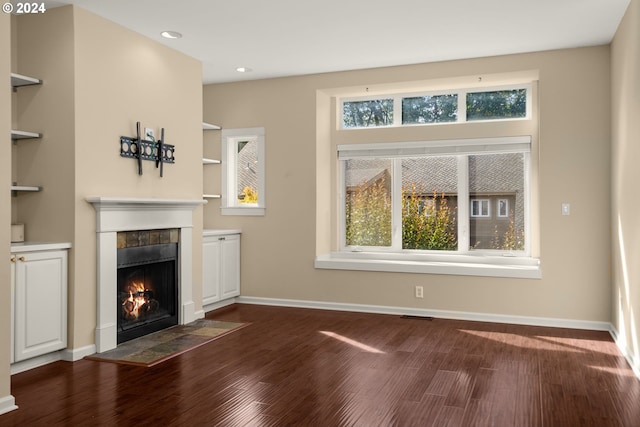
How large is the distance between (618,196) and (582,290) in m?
1.01

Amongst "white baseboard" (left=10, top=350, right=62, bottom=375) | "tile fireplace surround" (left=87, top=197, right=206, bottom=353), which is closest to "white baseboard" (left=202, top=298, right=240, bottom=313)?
"tile fireplace surround" (left=87, top=197, right=206, bottom=353)

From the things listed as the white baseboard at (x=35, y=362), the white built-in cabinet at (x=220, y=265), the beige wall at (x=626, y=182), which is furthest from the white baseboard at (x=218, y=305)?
the beige wall at (x=626, y=182)

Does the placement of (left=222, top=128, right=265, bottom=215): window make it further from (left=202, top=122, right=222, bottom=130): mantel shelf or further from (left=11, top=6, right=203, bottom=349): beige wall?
(left=11, top=6, right=203, bottom=349): beige wall

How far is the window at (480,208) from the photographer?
571cm

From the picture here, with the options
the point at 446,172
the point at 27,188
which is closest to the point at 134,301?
the point at 27,188

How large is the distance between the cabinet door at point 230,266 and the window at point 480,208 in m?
2.72

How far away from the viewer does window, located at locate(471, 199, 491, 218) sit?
5.71m

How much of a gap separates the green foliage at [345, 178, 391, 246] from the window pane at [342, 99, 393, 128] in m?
0.69

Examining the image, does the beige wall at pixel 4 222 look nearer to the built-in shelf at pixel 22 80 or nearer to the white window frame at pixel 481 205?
the built-in shelf at pixel 22 80

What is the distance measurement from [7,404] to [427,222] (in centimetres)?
431

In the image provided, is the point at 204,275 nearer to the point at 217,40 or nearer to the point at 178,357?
the point at 178,357

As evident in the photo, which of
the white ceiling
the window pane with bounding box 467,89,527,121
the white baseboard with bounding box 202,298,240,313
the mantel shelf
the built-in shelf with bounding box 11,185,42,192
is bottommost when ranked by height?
the white baseboard with bounding box 202,298,240,313

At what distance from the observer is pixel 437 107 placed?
19.4 feet

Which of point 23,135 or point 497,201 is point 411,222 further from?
point 23,135
